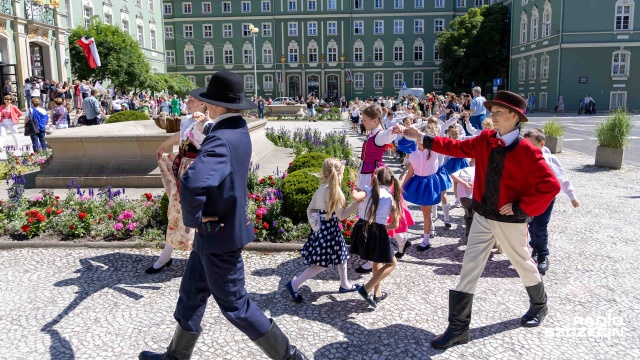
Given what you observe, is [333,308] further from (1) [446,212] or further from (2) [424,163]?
(1) [446,212]

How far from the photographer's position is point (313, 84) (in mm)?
65062

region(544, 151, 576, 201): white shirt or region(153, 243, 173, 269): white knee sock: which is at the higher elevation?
region(544, 151, 576, 201): white shirt

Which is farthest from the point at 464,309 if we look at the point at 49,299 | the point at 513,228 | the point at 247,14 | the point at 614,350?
the point at 247,14

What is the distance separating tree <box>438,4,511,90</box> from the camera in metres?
51.1

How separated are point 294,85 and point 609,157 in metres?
54.2

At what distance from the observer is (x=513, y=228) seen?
414 centimetres

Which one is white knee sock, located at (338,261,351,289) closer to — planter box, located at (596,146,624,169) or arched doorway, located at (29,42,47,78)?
planter box, located at (596,146,624,169)

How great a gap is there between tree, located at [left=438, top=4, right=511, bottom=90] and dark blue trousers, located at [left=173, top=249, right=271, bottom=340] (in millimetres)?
52169

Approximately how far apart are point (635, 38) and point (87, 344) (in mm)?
45614

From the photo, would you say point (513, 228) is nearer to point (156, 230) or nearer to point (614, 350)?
point (614, 350)

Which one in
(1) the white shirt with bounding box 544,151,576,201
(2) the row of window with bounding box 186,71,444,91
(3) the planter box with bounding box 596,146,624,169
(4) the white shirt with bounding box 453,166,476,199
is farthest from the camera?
(2) the row of window with bounding box 186,71,444,91

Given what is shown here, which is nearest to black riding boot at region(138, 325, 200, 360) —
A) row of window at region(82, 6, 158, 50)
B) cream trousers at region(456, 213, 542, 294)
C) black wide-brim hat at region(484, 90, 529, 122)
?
cream trousers at region(456, 213, 542, 294)

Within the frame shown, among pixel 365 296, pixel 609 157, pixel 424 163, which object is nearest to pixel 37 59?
pixel 609 157

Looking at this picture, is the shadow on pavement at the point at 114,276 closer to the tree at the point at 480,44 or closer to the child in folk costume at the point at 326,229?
the child in folk costume at the point at 326,229
